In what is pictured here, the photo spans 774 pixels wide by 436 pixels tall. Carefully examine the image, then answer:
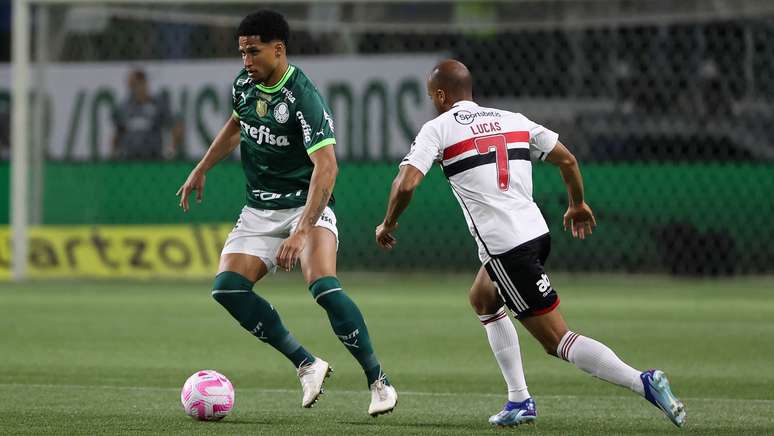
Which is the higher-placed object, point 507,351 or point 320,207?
point 320,207

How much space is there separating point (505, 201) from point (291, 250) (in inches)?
41.7

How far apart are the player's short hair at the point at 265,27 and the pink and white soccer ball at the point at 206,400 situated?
5.82ft

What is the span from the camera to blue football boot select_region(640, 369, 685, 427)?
6867 millimetres

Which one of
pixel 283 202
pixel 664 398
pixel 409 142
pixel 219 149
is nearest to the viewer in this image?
pixel 664 398

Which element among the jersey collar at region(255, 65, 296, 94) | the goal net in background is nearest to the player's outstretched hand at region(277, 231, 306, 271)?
the jersey collar at region(255, 65, 296, 94)

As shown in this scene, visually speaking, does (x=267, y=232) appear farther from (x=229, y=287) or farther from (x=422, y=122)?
(x=422, y=122)

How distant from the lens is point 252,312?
7906 millimetres

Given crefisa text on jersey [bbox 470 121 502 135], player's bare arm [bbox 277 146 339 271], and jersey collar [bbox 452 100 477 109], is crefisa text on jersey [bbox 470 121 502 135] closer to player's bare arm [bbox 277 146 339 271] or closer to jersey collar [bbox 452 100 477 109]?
jersey collar [bbox 452 100 477 109]

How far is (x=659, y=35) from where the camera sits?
19812 millimetres

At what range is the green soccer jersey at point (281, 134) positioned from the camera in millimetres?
7742

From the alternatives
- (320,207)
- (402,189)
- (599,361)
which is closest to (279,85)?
(320,207)

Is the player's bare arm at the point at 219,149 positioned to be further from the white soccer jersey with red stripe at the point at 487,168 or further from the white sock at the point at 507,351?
the white sock at the point at 507,351

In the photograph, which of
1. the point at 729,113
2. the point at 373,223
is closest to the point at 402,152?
the point at 373,223

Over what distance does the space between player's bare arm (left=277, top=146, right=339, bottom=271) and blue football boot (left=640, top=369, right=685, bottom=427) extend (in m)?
1.77
